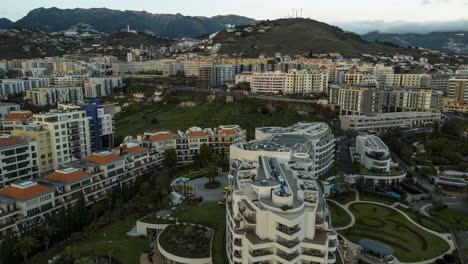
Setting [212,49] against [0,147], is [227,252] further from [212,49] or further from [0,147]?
[212,49]

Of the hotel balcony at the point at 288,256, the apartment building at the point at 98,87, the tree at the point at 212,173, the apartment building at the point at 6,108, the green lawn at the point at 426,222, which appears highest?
the apartment building at the point at 98,87

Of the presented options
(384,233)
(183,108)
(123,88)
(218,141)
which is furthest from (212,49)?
(384,233)

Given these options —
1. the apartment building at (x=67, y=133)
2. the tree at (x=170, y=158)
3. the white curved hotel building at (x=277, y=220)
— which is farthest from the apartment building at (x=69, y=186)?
the white curved hotel building at (x=277, y=220)

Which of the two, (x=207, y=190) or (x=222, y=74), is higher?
(x=222, y=74)

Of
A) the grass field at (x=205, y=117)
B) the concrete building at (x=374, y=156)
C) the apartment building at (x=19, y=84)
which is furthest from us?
the apartment building at (x=19, y=84)

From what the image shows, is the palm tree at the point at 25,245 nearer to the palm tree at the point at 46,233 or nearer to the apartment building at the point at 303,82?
the palm tree at the point at 46,233

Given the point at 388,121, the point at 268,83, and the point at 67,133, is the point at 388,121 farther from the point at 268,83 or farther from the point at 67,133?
the point at 67,133

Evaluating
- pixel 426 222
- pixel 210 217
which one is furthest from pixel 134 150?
pixel 426 222
